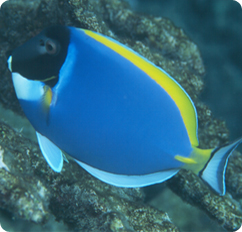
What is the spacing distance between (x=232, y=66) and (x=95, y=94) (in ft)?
7.22

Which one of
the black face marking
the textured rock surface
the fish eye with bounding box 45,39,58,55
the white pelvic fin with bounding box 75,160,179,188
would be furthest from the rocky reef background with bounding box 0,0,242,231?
the fish eye with bounding box 45,39,58,55

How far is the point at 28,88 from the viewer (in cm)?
126

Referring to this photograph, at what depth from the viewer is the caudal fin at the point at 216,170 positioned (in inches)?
50.4

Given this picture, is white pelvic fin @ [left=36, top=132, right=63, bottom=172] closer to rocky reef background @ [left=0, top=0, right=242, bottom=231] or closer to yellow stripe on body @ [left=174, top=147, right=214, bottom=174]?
rocky reef background @ [left=0, top=0, right=242, bottom=231]

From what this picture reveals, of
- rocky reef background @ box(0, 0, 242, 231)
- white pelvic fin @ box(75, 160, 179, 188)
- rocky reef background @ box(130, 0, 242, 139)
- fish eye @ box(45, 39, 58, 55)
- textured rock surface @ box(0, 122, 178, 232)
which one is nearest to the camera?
fish eye @ box(45, 39, 58, 55)

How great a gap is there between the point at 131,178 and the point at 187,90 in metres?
1.64

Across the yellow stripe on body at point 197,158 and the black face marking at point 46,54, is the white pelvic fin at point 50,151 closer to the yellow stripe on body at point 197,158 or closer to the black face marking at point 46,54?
the black face marking at point 46,54

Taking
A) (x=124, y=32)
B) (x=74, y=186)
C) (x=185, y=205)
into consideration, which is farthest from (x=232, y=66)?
(x=74, y=186)

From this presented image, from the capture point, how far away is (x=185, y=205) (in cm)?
262

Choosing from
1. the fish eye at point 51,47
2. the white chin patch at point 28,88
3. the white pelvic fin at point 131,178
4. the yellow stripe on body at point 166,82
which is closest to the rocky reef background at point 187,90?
the white pelvic fin at point 131,178

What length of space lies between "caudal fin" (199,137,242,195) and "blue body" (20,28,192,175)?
5.8 inches

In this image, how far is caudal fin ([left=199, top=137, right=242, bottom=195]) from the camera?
128 cm

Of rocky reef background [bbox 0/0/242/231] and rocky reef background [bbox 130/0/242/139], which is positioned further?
rocky reef background [bbox 130/0/242/139]

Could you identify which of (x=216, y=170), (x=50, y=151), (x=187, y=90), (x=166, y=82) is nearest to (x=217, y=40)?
(x=187, y=90)
